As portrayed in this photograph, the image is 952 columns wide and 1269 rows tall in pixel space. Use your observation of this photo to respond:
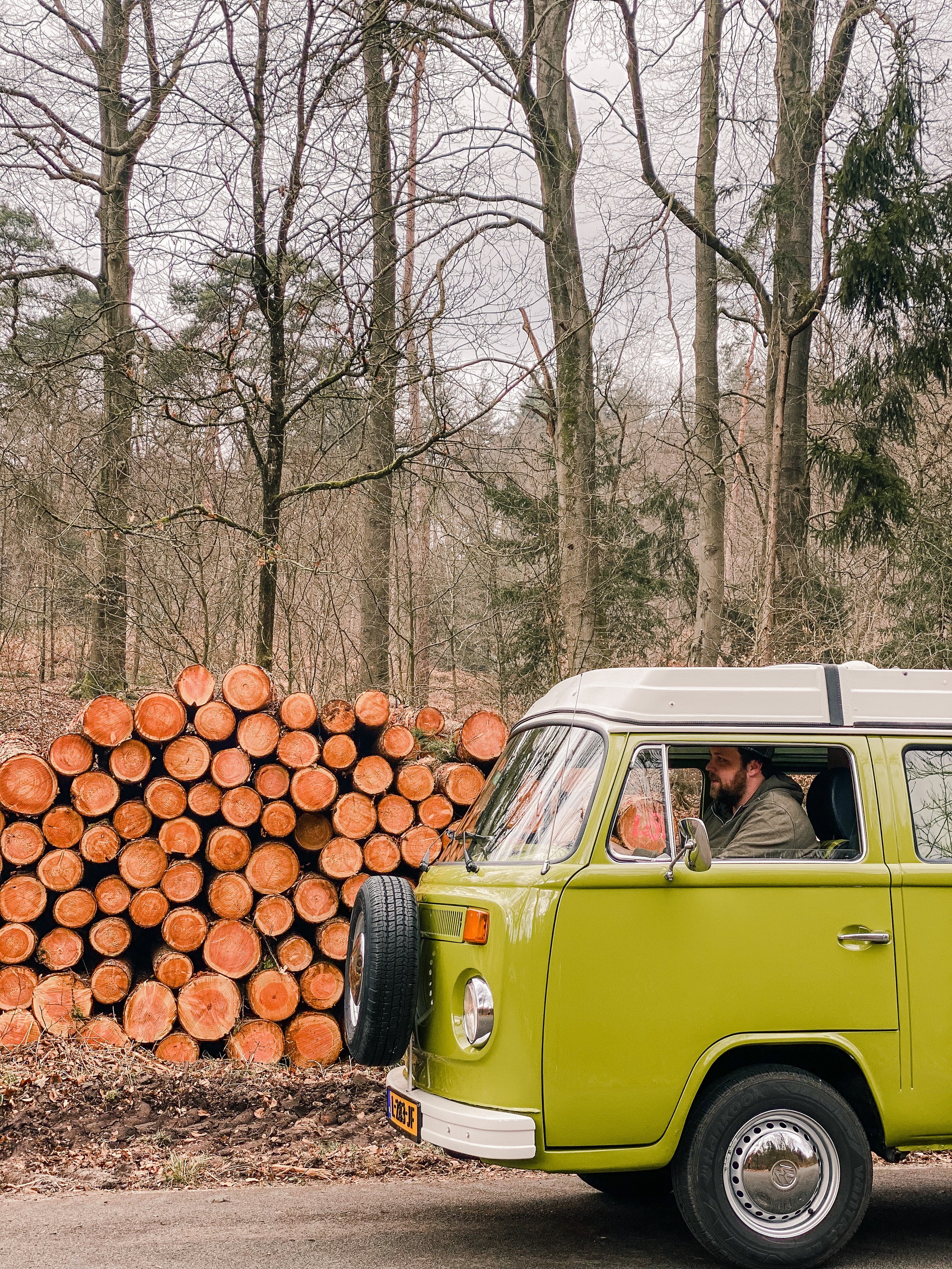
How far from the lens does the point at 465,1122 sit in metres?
4.72

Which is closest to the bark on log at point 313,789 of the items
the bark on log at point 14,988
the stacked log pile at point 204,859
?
the stacked log pile at point 204,859

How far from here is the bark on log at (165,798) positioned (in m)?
8.08

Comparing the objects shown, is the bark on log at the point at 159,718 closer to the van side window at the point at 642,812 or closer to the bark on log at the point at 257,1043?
the bark on log at the point at 257,1043

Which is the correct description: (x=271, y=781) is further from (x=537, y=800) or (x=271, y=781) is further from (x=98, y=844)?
(x=537, y=800)

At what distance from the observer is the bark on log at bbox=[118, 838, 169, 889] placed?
805 centimetres

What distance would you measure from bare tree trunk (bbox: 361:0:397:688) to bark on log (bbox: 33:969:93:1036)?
18.1 ft

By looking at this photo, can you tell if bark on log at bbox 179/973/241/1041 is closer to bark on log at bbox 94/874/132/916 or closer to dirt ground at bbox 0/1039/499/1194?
dirt ground at bbox 0/1039/499/1194

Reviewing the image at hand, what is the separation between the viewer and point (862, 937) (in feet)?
16.4

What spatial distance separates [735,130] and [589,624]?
531 centimetres

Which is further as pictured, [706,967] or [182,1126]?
[182,1126]

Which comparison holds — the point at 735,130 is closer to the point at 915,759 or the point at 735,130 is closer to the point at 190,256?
the point at 190,256

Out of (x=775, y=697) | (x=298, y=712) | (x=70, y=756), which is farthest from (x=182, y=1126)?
(x=775, y=697)

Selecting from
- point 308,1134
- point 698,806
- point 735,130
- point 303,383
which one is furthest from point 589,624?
point 308,1134

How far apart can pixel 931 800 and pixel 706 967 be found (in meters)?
1.31
